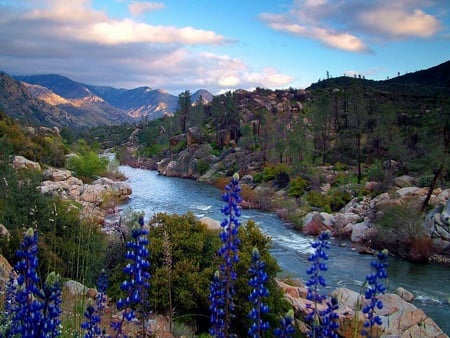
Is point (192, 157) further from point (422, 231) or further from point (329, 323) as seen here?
point (329, 323)

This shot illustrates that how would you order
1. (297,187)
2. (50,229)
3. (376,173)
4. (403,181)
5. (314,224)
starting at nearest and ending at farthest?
(50,229) < (314,224) < (403,181) < (376,173) < (297,187)

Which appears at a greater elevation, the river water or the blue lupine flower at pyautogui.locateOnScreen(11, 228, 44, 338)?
the blue lupine flower at pyautogui.locateOnScreen(11, 228, 44, 338)

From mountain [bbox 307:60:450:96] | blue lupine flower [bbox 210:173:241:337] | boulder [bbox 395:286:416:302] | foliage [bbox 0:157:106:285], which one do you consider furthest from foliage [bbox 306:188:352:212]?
mountain [bbox 307:60:450:96]

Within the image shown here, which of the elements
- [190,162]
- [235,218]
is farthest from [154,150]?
[235,218]

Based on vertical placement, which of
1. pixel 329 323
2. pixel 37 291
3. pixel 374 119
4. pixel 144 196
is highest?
pixel 374 119

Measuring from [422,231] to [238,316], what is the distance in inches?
803

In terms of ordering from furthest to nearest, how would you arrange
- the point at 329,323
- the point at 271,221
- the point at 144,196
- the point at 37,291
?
1. the point at 144,196
2. the point at 271,221
3. the point at 329,323
4. the point at 37,291

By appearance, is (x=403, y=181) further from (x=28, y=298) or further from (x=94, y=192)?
(x=28, y=298)

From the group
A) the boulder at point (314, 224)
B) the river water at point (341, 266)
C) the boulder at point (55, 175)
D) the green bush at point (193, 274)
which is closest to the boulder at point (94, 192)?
the river water at point (341, 266)

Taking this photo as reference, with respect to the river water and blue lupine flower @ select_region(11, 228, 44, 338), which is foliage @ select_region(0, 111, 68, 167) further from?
blue lupine flower @ select_region(11, 228, 44, 338)

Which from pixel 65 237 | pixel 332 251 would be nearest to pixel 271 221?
pixel 332 251

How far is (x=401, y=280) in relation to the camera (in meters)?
22.8

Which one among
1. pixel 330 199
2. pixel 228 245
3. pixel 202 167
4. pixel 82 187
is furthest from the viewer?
pixel 202 167

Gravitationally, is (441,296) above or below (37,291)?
below
